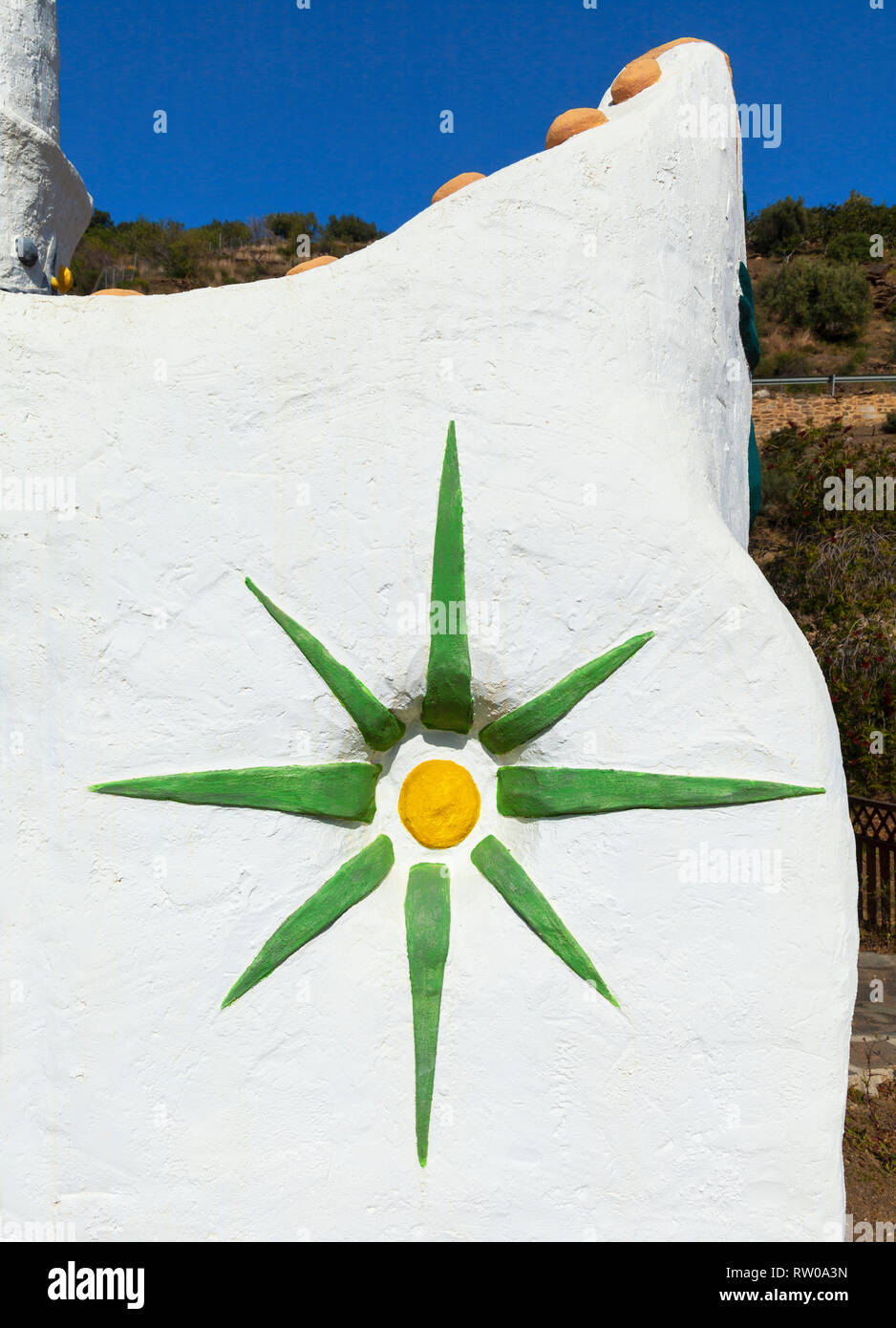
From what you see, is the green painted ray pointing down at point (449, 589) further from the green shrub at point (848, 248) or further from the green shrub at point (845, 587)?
the green shrub at point (848, 248)

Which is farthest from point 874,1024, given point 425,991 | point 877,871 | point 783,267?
point 783,267

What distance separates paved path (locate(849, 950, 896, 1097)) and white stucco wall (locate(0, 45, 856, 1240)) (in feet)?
11.0

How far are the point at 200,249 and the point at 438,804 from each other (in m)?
29.5

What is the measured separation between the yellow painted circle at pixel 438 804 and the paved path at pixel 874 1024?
3.76 meters

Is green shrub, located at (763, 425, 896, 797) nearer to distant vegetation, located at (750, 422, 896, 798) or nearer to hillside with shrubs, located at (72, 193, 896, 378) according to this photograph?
distant vegetation, located at (750, 422, 896, 798)

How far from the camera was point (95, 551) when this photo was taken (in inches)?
103

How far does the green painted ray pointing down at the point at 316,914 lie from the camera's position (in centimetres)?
258

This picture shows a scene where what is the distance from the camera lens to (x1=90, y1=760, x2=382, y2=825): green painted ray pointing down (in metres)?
2.58

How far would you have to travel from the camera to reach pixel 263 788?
2.60 metres

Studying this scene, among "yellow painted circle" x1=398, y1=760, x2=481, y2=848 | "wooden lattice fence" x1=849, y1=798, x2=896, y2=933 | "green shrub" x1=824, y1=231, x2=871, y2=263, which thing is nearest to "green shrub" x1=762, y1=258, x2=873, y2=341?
"green shrub" x1=824, y1=231, x2=871, y2=263

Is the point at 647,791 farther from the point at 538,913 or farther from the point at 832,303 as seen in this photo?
the point at 832,303
